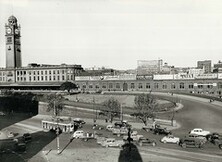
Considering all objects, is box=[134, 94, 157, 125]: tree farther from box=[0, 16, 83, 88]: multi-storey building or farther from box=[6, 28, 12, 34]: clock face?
box=[6, 28, 12, 34]: clock face

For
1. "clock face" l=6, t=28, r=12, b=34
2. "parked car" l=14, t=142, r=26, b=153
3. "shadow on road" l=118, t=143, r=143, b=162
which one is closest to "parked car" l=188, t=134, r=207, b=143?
"shadow on road" l=118, t=143, r=143, b=162

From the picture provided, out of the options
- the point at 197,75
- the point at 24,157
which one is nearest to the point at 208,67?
the point at 197,75

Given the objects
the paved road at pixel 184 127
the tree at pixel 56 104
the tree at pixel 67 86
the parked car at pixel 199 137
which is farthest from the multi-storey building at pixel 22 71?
the parked car at pixel 199 137

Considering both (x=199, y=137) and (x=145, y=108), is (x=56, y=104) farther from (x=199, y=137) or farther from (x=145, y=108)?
(x=199, y=137)

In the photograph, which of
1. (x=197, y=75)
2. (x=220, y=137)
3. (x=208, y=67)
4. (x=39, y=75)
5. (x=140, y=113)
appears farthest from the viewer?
(x=208, y=67)

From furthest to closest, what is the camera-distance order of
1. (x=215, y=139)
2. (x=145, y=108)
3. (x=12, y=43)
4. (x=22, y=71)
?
(x=22, y=71)
(x=12, y=43)
(x=145, y=108)
(x=215, y=139)

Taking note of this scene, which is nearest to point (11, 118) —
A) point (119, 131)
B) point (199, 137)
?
point (119, 131)

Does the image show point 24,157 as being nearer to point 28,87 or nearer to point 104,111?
point 104,111

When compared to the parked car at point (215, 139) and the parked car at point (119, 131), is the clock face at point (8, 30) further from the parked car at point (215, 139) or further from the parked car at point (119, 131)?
the parked car at point (215, 139)
